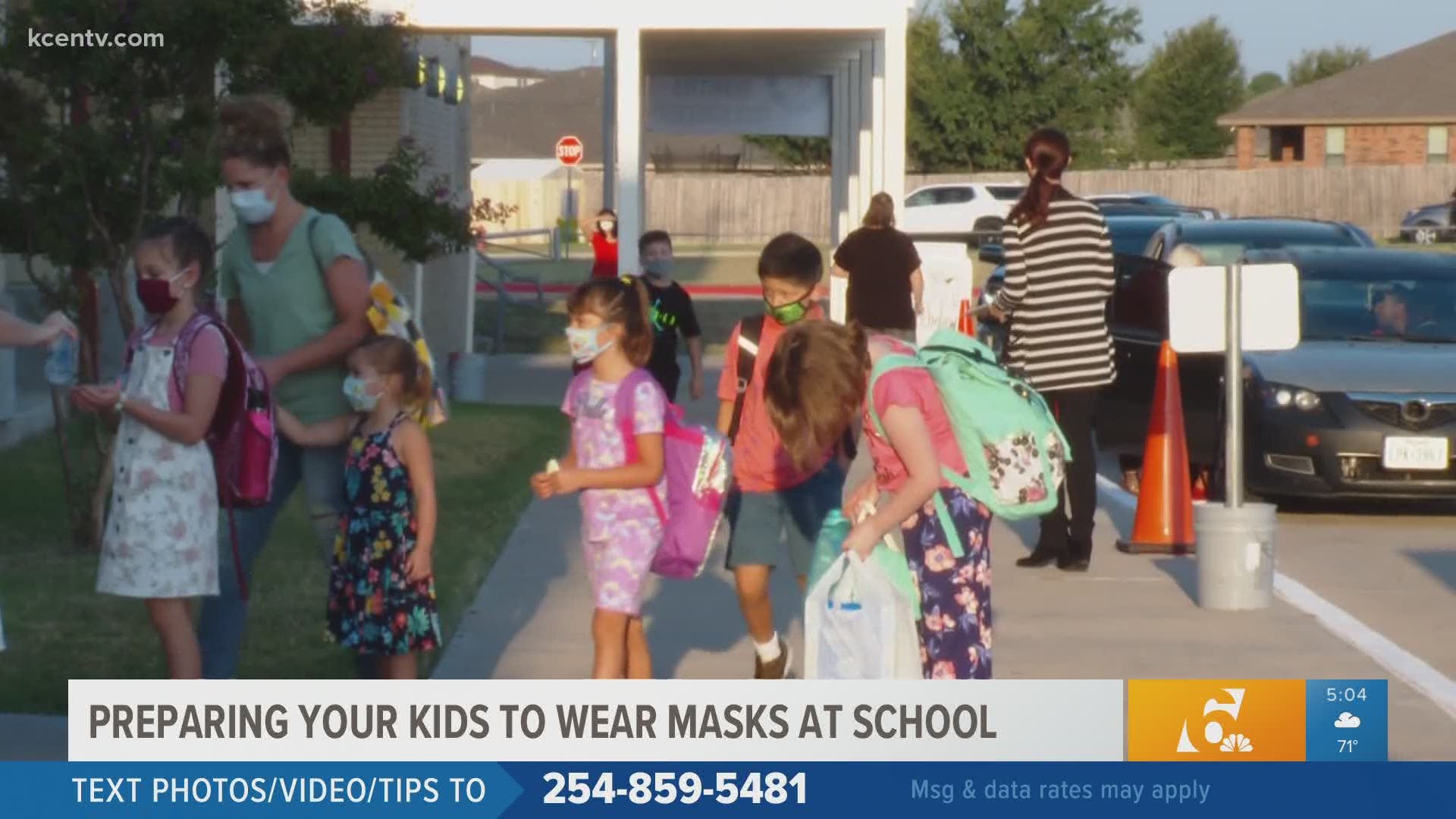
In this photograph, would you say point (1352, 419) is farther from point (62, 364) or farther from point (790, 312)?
point (62, 364)

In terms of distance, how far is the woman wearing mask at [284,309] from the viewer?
6477 millimetres

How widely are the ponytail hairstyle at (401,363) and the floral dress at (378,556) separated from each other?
80 millimetres

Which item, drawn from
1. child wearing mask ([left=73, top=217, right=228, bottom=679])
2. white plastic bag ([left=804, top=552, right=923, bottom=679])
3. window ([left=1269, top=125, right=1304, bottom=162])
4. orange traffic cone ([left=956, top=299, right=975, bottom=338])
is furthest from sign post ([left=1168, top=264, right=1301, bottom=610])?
window ([left=1269, top=125, right=1304, bottom=162])

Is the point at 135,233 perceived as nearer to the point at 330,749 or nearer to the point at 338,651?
the point at 338,651

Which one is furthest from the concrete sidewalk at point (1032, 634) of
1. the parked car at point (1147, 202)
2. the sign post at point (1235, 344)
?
the parked car at point (1147, 202)

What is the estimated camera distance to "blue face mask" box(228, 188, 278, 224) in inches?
255

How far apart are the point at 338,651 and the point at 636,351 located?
2.35 m

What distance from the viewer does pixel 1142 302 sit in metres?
14.5

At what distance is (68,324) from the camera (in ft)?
18.9

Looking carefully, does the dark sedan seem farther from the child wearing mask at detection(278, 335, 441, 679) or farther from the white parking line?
the child wearing mask at detection(278, 335, 441, 679)

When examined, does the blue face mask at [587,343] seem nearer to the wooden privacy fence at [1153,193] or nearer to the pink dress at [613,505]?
the pink dress at [613,505]

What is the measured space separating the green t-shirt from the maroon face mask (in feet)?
1.03

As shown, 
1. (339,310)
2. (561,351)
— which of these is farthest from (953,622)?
(561,351)

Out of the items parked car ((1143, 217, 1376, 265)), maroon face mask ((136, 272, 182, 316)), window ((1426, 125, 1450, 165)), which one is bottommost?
maroon face mask ((136, 272, 182, 316))
